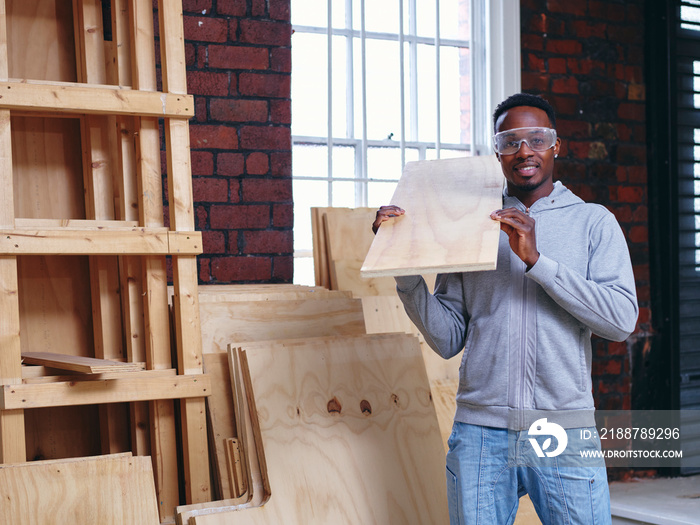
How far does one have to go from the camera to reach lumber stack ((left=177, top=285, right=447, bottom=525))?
7.39 feet

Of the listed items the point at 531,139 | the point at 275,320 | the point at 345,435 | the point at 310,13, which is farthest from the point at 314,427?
the point at 310,13

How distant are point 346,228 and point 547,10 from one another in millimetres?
1604

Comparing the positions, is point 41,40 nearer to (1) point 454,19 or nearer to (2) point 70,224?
(2) point 70,224

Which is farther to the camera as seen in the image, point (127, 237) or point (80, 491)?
point (127, 237)

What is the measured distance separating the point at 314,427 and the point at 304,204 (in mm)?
1310

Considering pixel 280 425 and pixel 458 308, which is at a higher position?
pixel 458 308

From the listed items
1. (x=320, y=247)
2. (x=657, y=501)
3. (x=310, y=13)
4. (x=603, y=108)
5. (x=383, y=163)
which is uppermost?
(x=310, y=13)

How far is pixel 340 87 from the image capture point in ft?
11.5

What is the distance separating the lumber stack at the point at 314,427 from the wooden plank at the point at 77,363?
35 centimetres

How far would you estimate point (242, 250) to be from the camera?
3195 millimetres

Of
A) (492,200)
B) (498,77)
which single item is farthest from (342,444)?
(498,77)

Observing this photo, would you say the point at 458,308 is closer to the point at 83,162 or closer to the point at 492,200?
the point at 492,200

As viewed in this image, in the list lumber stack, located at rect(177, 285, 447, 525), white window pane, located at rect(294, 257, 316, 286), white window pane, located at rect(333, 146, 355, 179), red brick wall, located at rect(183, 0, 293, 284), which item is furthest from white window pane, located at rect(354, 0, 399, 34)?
lumber stack, located at rect(177, 285, 447, 525)

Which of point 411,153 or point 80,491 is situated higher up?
point 411,153
